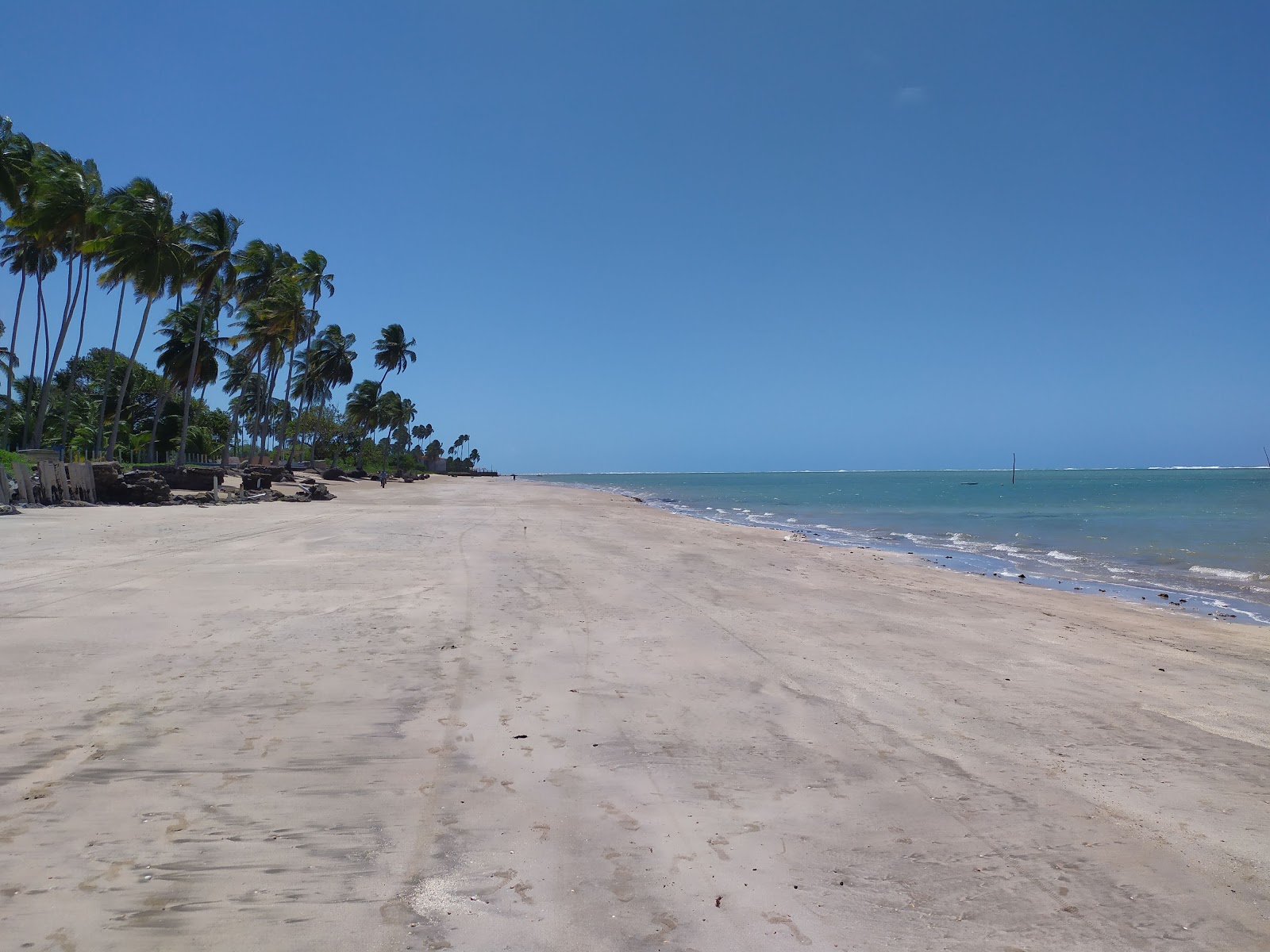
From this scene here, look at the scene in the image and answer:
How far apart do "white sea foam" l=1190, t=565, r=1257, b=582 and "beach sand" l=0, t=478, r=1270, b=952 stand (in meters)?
8.04

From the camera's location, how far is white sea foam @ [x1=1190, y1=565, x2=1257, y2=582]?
14.9 metres

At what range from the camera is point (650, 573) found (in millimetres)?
11641

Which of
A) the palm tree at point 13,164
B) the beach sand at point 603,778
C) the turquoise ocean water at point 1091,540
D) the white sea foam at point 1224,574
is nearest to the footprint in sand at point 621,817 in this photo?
the beach sand at point 603,778

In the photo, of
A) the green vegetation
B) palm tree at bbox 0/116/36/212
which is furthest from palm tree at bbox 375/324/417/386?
palm tree at bbox 0/116/36/212

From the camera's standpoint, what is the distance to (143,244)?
30938 mm

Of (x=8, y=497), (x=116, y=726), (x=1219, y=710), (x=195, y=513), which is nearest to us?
(x=116, y=726)

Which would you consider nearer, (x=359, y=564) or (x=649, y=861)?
(x=649, y=861)

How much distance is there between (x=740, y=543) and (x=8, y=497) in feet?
58.5

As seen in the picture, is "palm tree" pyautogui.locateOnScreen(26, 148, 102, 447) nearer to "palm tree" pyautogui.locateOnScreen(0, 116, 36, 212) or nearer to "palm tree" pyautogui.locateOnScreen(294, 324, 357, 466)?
"palm tree" pyautogui.locateOnScreen(0, 116, 36, 212)

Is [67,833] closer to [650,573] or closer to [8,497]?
[650,573]

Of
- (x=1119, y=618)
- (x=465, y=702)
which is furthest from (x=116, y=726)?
(x=1119, y=618)

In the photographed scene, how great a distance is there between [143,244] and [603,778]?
35621 mm

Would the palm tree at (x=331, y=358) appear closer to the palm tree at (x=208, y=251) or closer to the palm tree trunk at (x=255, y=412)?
the palm tree trunk at (x=255, y=412)

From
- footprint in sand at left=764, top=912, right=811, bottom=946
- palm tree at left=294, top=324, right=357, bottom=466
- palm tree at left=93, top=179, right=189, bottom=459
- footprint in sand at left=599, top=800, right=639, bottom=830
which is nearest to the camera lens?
footprint in sand at left=764, top=912, right=811, bottom=946
